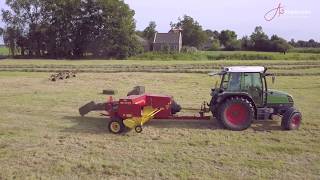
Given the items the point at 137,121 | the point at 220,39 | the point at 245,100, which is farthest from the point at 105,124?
the point at 220,39

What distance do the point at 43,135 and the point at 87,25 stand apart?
64.8m

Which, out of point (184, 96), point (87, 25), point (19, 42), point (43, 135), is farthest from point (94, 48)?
point (43, 135)

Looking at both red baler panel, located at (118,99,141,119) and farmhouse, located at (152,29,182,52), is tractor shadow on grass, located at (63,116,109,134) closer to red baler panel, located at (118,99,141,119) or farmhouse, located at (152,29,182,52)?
red baler panel, located at (118,99,141,119)

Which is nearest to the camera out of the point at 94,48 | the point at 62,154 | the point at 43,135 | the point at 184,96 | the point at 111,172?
the point at 111,172

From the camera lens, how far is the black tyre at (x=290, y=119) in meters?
12.3

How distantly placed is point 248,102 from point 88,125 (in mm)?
4521

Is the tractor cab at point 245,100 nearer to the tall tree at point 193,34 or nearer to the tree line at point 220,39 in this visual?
the tree line at point 220,39

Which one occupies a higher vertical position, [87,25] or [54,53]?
[87,25]

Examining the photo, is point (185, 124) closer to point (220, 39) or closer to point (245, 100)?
point (245, 100)

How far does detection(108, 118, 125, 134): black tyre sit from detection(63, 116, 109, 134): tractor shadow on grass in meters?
0.32

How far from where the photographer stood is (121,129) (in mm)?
12078

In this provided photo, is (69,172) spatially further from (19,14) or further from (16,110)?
(19,14)

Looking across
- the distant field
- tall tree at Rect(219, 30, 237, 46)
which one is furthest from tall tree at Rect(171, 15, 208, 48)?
the distant field

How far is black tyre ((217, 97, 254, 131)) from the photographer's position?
12203 millimetres
